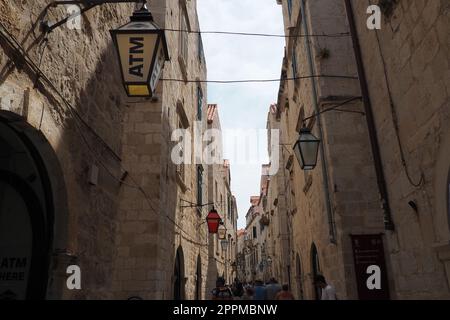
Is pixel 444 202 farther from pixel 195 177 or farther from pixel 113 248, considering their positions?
pixel 195 177

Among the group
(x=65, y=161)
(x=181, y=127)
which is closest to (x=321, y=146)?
(x=181, y=127)

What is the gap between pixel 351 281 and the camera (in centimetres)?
686

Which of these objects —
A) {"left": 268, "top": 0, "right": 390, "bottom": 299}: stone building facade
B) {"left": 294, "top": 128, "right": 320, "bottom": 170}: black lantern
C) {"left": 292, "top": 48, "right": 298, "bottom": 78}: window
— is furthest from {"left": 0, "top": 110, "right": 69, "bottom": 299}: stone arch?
{"left": 292, "top": 48, "right": 298, "bottom": 78}: window

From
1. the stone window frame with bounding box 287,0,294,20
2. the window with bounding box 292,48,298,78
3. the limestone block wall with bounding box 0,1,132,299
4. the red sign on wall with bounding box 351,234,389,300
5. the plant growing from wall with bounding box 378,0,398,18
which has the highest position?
the stone window frame with bounding box 287,0,294,20

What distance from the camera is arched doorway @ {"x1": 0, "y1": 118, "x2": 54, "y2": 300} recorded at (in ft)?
10.9

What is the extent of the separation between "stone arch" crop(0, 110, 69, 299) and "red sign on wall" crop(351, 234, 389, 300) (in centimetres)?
554

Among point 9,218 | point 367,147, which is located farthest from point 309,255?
point 9,218

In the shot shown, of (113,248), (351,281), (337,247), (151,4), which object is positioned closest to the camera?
(113,248)

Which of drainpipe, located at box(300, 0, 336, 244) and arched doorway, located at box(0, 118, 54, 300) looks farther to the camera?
drainpipe, located at box(300, 0, 336, 244)

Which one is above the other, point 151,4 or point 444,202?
point 151,4

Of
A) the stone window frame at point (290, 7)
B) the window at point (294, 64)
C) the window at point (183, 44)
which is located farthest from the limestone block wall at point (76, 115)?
the stone window frame at point (290, 7)

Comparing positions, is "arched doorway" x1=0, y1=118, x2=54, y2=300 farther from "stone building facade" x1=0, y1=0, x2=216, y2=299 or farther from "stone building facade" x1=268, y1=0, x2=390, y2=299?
"stone building facade" x1=268, y1=0, x2=390, y2=299

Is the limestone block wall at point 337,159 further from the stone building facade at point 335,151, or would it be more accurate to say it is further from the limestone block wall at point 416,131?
the limestone block wall at point 416,131
